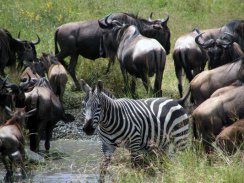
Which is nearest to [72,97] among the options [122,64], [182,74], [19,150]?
[122,64]

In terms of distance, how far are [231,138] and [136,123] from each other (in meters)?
1.74

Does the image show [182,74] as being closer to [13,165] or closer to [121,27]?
[121,27]

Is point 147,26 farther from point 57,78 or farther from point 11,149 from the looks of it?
point 11,149

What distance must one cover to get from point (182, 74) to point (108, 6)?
8442 millimetres

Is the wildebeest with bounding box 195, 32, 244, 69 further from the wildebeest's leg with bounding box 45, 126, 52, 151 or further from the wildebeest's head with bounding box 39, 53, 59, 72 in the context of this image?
the wildebeest's leg with bounding box 45, 126, 52, 151

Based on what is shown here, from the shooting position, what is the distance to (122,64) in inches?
683

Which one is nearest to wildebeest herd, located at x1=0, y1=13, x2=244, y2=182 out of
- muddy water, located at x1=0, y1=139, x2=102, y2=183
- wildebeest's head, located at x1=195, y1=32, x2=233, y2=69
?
wildebeest's head, located at x1=195, y1=32, x2=233, y2=69

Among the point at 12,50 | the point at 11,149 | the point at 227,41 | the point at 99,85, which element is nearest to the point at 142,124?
the point at 99,85

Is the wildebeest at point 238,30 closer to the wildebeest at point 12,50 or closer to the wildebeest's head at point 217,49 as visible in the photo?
the wildebeest's head at point 217,49

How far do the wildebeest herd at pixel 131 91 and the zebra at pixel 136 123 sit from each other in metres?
0.01

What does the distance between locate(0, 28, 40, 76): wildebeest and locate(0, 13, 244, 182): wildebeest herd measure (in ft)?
0.07

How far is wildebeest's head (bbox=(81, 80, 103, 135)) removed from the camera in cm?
1023

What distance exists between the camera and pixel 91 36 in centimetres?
2008

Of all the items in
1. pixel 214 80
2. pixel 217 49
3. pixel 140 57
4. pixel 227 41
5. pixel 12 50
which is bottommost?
pixel 12 50
